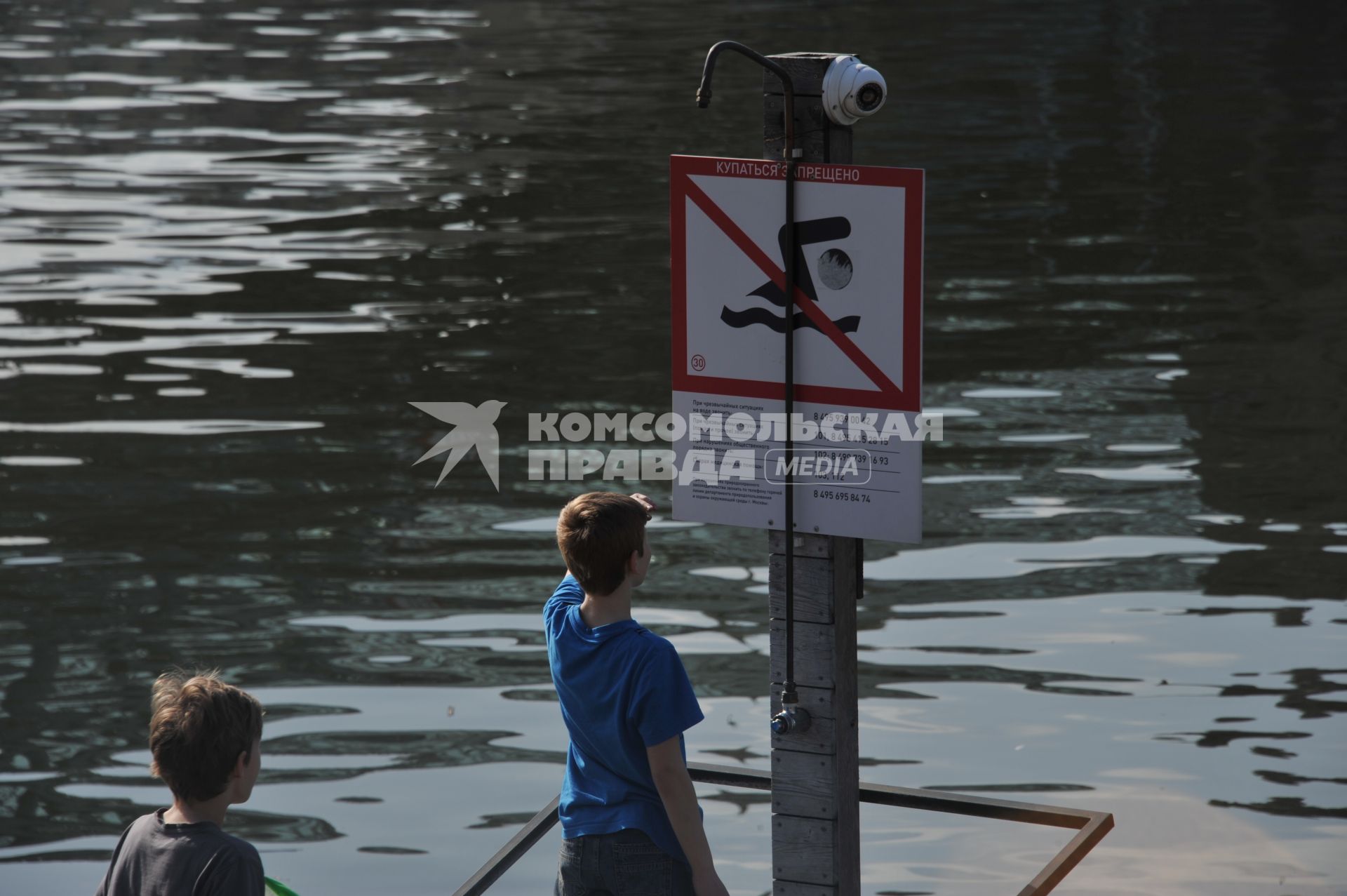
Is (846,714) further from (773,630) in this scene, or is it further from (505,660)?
(505,660)

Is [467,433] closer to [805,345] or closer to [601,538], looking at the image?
[805,345]

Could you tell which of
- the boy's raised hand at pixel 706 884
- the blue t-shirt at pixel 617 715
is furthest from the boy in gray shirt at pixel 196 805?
the boy's raised hand at pixel 706 884

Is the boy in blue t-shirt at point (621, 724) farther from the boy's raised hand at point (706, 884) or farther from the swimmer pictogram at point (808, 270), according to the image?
the swimmer pictogram at point (808, 270)

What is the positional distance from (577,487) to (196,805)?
258 inches

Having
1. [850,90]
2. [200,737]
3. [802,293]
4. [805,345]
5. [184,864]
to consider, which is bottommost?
[184,864]

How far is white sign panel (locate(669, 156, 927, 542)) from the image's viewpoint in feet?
12.2

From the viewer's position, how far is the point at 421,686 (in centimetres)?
717

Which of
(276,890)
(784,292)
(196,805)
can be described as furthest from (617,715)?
(784,292)

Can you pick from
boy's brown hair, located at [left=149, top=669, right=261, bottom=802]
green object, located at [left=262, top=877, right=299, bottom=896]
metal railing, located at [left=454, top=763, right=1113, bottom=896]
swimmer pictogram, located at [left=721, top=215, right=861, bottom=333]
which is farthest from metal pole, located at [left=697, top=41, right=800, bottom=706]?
boy's brown hair, located at [left=149, top=669, right=261, bottom=802]

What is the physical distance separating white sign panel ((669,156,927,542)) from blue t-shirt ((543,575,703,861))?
20.1 inches

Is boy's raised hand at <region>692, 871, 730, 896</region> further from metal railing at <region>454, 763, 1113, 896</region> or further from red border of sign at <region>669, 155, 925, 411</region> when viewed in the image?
red border of sign at <region>669, 155, 925, 411</region>

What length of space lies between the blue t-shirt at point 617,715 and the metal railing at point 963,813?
0.90 m

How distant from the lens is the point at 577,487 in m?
9.66

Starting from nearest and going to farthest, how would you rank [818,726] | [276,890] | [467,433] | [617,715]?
[276,890]
[617,715]
[818,726]
[467,433]
